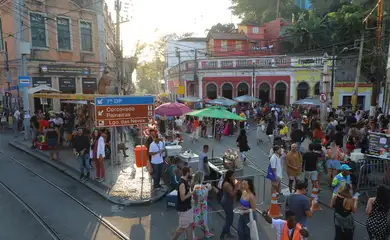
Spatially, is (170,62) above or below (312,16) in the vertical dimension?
below

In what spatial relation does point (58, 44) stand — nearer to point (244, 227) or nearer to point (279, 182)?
point (279, 182)

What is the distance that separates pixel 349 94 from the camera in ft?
106

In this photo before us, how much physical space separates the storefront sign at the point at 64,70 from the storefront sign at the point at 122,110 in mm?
15213

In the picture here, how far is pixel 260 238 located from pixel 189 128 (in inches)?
530

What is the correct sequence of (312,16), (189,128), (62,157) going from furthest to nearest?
(312,16) < (189,128) < (62,157)

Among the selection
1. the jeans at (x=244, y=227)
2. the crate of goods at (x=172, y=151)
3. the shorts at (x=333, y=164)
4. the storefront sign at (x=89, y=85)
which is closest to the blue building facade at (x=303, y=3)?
the storefront sign at (x=89, y=85)

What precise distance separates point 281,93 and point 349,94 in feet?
23.8

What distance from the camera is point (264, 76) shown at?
32156 millimetres

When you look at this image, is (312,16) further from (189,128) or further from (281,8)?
(189,128)

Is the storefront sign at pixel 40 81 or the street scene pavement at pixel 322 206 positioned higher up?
the storefront sign at pixel 40 81

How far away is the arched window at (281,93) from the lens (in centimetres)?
3250

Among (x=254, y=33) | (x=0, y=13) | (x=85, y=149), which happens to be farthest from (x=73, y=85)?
(x=254, y=33)

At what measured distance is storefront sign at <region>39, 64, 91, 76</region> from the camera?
2183 centimetres

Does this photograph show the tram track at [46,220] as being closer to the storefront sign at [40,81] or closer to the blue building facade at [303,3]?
the storefront sign at [40,81]
